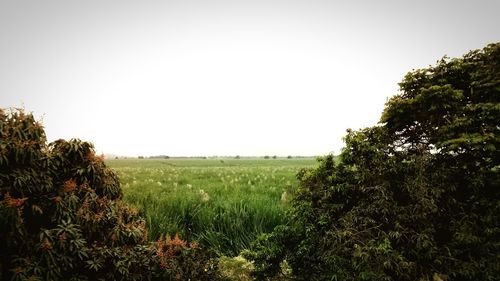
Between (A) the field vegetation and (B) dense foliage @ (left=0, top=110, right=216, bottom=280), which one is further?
(A) the field vegetation

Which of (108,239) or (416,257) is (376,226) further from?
(108,239)

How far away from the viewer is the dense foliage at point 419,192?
3.72 m

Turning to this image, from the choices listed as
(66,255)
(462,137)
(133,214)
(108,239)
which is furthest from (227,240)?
(462,137)

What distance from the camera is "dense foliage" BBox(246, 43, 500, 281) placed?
3.72 metres

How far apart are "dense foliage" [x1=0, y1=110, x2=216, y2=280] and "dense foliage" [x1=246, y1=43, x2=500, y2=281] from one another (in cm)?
181

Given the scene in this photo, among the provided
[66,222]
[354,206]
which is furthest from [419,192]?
[66,222]

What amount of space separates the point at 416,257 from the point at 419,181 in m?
0.92

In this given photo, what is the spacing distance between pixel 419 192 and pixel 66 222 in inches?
158

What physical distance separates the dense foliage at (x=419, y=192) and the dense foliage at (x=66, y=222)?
71.1 inches

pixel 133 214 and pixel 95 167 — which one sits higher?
pixel 95 167

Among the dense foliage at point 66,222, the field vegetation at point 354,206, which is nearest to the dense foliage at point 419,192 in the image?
the field vegetation at point 354,206

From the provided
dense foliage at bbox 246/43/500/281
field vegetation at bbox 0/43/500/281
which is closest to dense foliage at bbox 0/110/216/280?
field vegetation at bbox 0/43/500/281

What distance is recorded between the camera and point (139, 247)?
420 centimetres

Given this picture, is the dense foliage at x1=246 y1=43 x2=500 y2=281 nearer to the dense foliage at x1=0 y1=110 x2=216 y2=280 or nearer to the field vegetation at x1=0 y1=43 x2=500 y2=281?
the field vegetation at x1=0 y1=43 x2=500 y2=281
